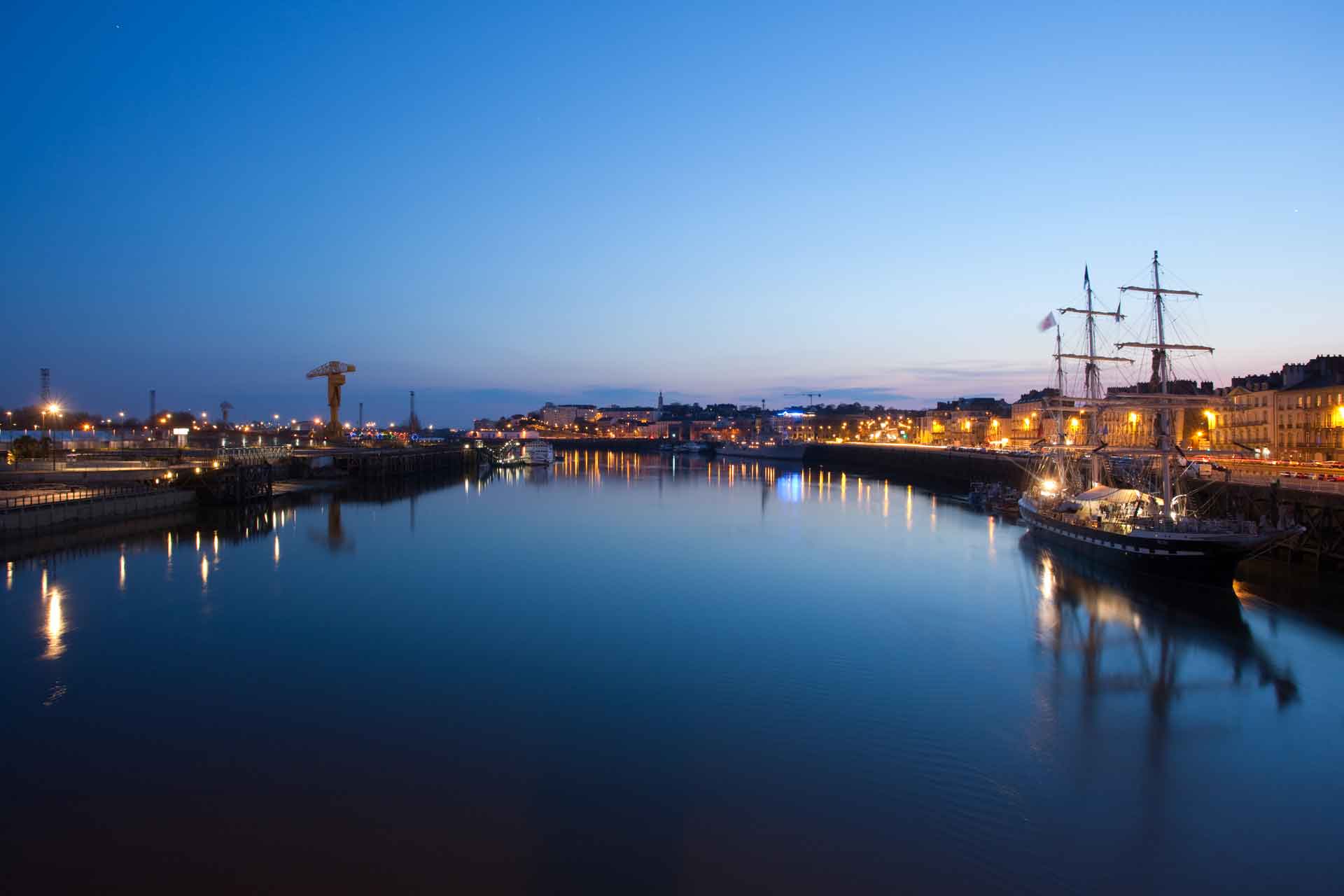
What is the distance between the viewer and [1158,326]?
3203 cm

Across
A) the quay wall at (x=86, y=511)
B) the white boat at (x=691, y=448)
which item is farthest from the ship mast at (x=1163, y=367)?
the white boat at (x=691, y=448)

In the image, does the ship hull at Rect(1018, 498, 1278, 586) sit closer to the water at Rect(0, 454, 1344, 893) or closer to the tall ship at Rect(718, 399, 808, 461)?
the water at Rect(0, 454, 1344, 893)

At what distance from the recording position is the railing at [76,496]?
32.9 meters

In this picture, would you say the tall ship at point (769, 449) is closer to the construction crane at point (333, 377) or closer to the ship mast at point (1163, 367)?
the construction crane at point (333, 377)

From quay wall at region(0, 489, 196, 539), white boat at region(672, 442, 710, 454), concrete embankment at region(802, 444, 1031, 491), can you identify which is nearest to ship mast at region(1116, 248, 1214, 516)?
concrete embankment at region(802, 444, 1031, 491)

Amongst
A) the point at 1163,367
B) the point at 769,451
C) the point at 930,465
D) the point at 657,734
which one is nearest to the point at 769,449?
the point at 769,451

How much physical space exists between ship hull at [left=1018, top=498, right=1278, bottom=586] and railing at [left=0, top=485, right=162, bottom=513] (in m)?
40.7

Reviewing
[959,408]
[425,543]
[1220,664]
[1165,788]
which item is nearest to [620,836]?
[1165,788]

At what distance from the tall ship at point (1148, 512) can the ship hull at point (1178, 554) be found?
0.07 feet

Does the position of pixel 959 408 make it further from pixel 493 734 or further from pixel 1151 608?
pixel 493 734

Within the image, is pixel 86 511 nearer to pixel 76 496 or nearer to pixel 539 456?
pixel 76 496

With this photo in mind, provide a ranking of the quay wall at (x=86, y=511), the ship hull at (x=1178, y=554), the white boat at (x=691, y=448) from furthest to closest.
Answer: the white boat at (x=691, y=448), the quay wall at (x=86, y=511), the ship hull at (x=1178, y=554)

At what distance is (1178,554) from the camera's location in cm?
2488

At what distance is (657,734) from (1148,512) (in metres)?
23.0
